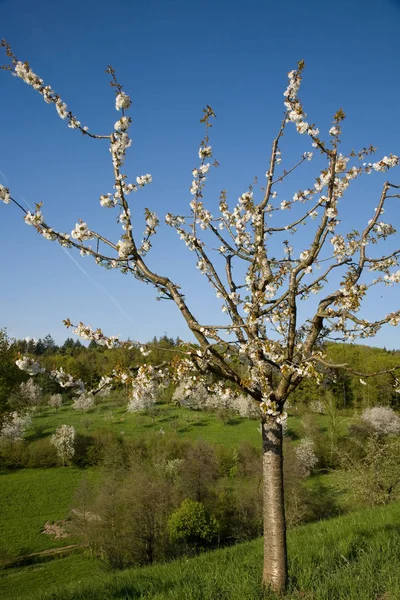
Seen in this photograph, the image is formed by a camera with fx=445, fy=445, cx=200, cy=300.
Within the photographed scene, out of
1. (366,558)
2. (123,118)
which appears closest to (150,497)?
(366,558)

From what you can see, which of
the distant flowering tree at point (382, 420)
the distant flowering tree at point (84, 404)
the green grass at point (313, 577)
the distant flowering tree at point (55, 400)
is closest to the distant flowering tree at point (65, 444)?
the distant flowering tree at point (84, 404)

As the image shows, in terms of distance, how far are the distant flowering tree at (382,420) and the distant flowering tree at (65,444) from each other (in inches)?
1363

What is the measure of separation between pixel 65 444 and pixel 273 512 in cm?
5065

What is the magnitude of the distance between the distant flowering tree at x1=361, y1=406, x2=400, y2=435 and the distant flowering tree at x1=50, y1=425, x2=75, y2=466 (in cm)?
3463

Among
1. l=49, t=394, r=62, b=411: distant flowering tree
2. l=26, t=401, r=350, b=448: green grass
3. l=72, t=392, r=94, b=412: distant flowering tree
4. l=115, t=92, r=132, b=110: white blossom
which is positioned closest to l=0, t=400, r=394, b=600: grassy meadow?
l=26, t=401, r=350, b=448: green grass

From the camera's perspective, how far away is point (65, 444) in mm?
50906

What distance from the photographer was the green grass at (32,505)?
3438 cm

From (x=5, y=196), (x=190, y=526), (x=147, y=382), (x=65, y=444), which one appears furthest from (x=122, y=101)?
(x=65, y=444)

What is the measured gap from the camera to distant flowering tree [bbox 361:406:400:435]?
5306cm

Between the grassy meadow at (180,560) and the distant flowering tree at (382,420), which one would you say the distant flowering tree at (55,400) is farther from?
the distant flowering tree at (382,420)

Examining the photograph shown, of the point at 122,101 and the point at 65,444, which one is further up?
the point at 122,101

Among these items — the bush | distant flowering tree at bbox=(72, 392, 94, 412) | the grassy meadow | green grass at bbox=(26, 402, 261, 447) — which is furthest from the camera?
distant flowering tree at bbox=(72, 392, 94, 412)

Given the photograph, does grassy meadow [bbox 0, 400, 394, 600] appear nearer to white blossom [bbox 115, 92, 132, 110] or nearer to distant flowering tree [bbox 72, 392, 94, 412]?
distant flowering tree [bbox 72, 392, 94, 412]

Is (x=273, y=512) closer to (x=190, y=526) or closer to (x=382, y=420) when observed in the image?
(x=190, y=526)
